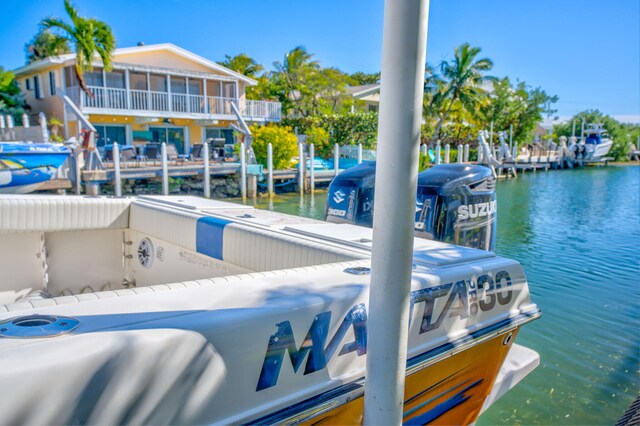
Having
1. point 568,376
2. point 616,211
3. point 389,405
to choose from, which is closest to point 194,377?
point 389,405

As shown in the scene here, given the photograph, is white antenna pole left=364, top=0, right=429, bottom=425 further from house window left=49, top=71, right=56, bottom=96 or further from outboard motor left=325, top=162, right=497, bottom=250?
house window left=49, top=71, right=56, bottom=96

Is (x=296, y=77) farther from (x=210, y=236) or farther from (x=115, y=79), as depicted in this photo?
(x=210, y=236)

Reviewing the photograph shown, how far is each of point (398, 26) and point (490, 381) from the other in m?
2.25

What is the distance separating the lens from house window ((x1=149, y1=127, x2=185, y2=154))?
77.1 feet

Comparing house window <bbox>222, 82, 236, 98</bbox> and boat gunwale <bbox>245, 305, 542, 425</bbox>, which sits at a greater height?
house window <bbox>222, 82, 236, 98</bbox>

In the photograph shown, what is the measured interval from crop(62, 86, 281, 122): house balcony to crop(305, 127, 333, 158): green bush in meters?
2.90

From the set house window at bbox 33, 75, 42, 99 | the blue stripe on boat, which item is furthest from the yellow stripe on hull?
house window at bbox 33, 75, 42, 99

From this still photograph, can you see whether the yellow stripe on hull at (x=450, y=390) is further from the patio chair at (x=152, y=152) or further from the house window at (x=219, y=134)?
the house window at (x=219, y=134)

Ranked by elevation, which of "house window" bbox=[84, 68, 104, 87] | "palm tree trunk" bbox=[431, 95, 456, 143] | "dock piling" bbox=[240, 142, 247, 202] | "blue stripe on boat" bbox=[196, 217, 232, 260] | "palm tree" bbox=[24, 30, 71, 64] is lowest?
"dock piling" bbox=[240, 142, 247, 202]

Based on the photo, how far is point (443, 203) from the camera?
14.4 feet

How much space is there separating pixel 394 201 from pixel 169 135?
2417cm

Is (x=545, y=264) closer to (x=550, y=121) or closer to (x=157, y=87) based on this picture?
(x=157, y=87)

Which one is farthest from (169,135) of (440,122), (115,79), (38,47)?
(440,122)

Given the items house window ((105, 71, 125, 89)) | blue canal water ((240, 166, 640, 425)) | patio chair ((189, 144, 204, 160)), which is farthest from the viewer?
house window ((105, 71, 125, 89))
